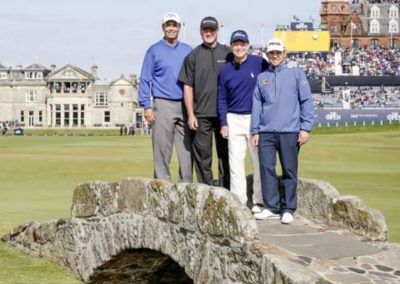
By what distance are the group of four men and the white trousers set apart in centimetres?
1

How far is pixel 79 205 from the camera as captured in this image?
41.6 ft

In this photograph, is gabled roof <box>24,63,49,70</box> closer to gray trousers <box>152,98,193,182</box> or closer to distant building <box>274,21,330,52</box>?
distant building <box>274,21,330,52</box>

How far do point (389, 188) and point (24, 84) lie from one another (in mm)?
119995

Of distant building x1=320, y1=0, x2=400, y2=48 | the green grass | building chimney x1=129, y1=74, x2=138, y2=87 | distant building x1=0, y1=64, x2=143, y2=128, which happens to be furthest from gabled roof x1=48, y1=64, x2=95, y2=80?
the green grass

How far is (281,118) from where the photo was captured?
10766 mm

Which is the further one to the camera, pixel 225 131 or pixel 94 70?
pixel 94 70

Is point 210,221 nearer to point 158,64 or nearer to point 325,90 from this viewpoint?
point 158,64

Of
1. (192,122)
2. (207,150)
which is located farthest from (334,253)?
(192,122)

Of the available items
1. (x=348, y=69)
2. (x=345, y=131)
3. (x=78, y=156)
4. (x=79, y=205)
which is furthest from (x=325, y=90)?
(x=79, y=205)

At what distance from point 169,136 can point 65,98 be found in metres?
127

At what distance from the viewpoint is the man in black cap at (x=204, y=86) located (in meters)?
11.5

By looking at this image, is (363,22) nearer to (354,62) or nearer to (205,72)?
(354,62)

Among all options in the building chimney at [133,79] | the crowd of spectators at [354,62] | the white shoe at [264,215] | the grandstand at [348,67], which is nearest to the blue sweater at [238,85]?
the white shoe at [264,215]

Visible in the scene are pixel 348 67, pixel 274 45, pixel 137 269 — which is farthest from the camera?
pixel 348 67
